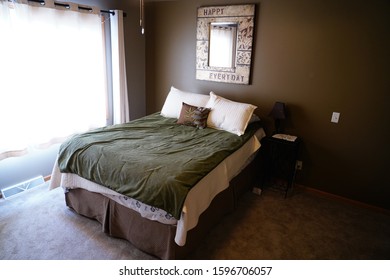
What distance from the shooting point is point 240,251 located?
2139 mm

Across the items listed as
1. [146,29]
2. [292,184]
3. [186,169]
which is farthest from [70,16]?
[292,184]

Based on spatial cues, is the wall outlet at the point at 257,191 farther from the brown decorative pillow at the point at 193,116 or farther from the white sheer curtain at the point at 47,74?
the white sheer curtain at the point at 47,74

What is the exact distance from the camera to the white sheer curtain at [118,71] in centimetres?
340

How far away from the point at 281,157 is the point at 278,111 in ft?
1.98

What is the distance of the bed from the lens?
72.8 inches

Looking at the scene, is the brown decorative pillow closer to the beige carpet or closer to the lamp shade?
the lamp shade

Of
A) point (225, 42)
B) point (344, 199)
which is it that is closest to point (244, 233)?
point (344, 199)

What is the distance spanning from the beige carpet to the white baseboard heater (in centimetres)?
8

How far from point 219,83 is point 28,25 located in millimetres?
2171

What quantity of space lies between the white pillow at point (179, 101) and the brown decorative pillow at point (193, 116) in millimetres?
138

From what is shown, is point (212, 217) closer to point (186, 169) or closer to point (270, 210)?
point (186, 169)

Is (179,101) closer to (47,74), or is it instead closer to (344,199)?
(47,74)

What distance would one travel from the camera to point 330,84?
277 centimetres

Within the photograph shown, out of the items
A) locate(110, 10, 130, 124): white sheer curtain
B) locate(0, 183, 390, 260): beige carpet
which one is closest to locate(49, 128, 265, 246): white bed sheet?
locate(0, 183, 390, 260): beige carpet
